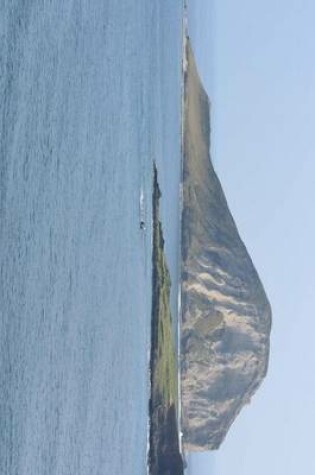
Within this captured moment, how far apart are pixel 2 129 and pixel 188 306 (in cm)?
3478

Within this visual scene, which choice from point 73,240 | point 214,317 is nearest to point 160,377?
point 214,317

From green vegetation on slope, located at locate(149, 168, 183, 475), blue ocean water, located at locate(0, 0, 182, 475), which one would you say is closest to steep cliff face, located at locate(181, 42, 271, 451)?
green vegetation on slope, located at locate(149, 168, 183, 475)

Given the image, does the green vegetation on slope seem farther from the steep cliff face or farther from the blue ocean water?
the steep cliff face

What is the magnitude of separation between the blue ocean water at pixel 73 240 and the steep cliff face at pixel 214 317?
45.4ft

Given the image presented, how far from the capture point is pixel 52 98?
17.4 metres

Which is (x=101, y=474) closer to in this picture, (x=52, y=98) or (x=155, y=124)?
(x=52, y=98)

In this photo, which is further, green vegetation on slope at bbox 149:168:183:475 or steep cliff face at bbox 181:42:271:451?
steep cliff face at bbox 181:42:271:451

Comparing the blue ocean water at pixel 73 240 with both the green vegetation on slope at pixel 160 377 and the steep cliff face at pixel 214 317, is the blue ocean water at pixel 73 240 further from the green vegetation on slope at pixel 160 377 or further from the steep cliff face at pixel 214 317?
the steep cliff face at pixel 214 317

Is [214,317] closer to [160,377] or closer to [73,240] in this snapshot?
[160,377]

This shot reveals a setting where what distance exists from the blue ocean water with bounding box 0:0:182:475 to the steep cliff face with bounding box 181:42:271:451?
45.4 ft

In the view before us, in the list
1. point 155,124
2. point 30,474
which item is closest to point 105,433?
point 30,474

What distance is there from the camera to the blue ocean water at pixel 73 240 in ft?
47.5

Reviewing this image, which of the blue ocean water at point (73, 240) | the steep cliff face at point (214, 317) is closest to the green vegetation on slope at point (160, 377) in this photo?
the blue ocean water at point (73, 240)

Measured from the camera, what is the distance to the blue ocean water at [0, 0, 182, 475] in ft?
47.5
